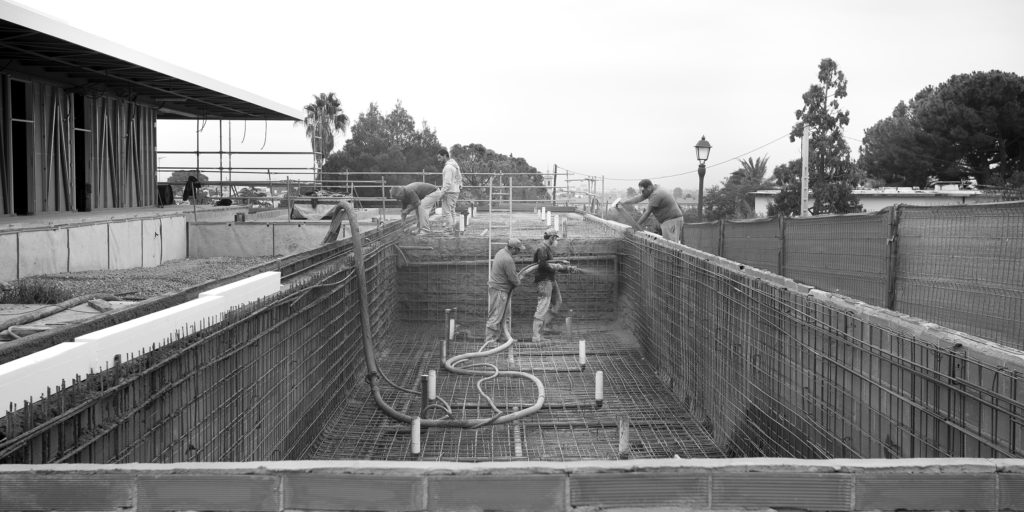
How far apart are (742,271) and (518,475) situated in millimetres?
5628

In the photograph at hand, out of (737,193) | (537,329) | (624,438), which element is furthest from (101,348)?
(737,193)

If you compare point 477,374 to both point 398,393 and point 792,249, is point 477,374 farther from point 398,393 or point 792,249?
point 792,249

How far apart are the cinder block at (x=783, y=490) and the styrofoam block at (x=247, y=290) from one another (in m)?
4.25

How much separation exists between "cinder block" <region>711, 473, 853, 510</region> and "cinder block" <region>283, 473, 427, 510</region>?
108 cm

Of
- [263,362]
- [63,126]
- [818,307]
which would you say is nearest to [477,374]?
[263,362]

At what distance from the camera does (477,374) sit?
40.9ft

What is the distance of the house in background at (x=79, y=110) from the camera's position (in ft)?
57.5

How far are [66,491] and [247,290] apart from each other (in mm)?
3920

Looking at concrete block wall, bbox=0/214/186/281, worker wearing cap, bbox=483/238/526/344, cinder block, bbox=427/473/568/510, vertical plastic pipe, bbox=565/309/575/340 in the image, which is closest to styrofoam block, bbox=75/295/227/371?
cinder block, bbox=427/473/568/510

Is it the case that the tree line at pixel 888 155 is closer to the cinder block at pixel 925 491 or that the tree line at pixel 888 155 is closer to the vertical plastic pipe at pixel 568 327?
the vertical plastic pipe at pixel 568 327

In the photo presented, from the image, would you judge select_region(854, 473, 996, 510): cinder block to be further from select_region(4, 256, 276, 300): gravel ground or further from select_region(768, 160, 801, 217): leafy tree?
select_region(768, 160, 801, 217): leafy tree

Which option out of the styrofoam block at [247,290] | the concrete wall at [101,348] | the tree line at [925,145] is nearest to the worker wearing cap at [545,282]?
the styrofoam block at [247,290]

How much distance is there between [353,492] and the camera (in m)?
3.39

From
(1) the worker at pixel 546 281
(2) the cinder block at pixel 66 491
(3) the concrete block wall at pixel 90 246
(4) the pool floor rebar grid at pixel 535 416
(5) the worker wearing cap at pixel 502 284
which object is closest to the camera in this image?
(2) the cinder block at pixel 66 491
